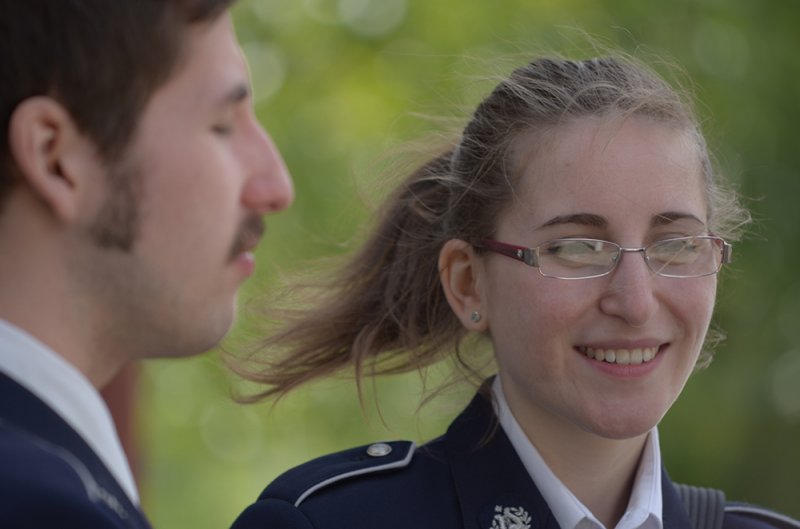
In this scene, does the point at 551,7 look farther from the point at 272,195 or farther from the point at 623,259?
the point at 272,195

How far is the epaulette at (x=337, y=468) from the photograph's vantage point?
2895 mm

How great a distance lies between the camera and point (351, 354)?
10.7 ft

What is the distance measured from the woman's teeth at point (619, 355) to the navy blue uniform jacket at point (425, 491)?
0.30 meters

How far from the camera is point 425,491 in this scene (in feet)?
9.67

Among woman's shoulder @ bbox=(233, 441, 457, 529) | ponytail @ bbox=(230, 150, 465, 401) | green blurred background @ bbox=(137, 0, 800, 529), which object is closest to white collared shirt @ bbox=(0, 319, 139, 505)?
woman's shoulder @ bbox=(233, 441, 457, 529)

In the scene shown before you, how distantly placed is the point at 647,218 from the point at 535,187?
242 mm

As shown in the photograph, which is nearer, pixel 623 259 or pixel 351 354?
pixel 623 259

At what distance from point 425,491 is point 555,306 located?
1.65 ft

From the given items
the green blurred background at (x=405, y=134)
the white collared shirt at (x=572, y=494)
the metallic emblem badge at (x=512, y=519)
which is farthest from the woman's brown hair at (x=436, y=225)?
the green blurred background at (x=405, y=134)

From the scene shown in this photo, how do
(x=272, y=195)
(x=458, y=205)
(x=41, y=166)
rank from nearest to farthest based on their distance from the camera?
(x=41, y=166), (x=272, y=195), (x=458, y=205)

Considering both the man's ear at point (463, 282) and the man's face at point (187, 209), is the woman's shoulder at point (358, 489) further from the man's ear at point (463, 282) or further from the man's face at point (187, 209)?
the man's face at point (187, 209)

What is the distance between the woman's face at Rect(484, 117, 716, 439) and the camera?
2742 millimetres

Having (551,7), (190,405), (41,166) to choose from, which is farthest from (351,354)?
(190,405)

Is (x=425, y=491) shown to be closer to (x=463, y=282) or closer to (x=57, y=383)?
(x=463, y=282)
